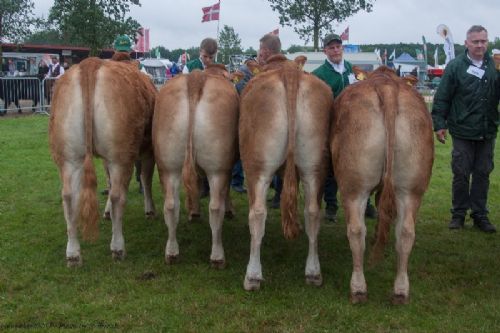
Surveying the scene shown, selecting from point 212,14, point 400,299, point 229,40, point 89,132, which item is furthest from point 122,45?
point 229,40

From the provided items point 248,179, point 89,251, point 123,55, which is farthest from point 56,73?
point 248,179

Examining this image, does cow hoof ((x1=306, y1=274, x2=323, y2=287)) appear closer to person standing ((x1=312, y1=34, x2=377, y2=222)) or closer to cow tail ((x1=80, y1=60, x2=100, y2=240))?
person standing ((x1=312, y1=34, x2=377, y2=222))

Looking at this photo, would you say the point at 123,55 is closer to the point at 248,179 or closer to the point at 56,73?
the point at 248,179

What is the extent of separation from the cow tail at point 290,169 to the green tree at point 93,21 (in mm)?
19083

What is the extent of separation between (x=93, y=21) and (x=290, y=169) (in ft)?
64.8

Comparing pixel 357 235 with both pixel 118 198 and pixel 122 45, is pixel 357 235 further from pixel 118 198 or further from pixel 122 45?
pixel 122 45

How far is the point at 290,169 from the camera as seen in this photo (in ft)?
15.7

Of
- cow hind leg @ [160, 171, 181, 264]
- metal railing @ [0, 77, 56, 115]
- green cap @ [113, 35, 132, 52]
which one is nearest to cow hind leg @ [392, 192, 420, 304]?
cow hind leg @ [160, 171, 181, 264]

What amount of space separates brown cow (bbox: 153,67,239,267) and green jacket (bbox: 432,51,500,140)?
301 centimetres

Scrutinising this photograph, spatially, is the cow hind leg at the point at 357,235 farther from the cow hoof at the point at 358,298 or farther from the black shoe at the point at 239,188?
the black shoe at the point at 239,188

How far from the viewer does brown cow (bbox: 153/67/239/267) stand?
16.6 ft

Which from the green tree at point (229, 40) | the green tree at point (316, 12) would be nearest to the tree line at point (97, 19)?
the green tree at point (316, 12)

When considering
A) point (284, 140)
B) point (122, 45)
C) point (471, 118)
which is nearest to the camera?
point (284, 140)

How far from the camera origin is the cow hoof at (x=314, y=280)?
16.7 ft
